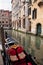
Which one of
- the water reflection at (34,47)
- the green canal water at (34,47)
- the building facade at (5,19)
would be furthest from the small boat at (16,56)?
the building facade at (5,19)

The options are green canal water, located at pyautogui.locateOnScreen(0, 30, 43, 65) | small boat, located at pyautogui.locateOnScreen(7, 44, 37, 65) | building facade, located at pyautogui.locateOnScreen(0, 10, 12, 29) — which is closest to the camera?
small boat, located at pyautogui.locateOnScreen(7, 44, 37, 65)

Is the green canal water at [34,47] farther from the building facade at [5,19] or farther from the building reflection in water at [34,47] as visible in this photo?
the building facade at [5,19]

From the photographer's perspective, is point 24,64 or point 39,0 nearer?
point 24,64

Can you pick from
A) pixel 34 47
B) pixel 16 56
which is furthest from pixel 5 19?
pixel 16 56

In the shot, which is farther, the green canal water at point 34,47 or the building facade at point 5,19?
the building facade at point 5,19

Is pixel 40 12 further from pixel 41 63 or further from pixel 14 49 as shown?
pixel 14 49

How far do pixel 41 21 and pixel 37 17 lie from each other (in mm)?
955

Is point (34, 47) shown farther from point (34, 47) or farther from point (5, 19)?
point (5, 19)

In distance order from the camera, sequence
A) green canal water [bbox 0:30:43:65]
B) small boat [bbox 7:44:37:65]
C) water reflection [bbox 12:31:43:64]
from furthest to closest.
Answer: water reflection [bbox 12:31:43:64] < green canal water [bbox 0:30:43:65] < small boat [bbox 7:44:37:65]

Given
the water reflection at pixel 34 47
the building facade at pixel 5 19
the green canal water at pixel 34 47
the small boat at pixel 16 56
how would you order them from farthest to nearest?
the building facade at pixel 5 19, the water reflection at pixel 34 47, the green canal water at pixel 34 47, the small boat at pixel 16 56

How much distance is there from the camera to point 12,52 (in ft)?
13.1

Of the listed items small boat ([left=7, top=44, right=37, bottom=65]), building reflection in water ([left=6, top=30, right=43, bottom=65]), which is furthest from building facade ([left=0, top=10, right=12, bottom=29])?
small boat ([left=7, top=44, right=37, bottom=65])

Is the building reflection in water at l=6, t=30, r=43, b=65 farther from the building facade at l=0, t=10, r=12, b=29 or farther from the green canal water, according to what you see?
the building facade at l=0, t=10, r=12, b=29

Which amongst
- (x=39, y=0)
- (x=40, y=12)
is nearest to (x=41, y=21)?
(x=40, y=12)
